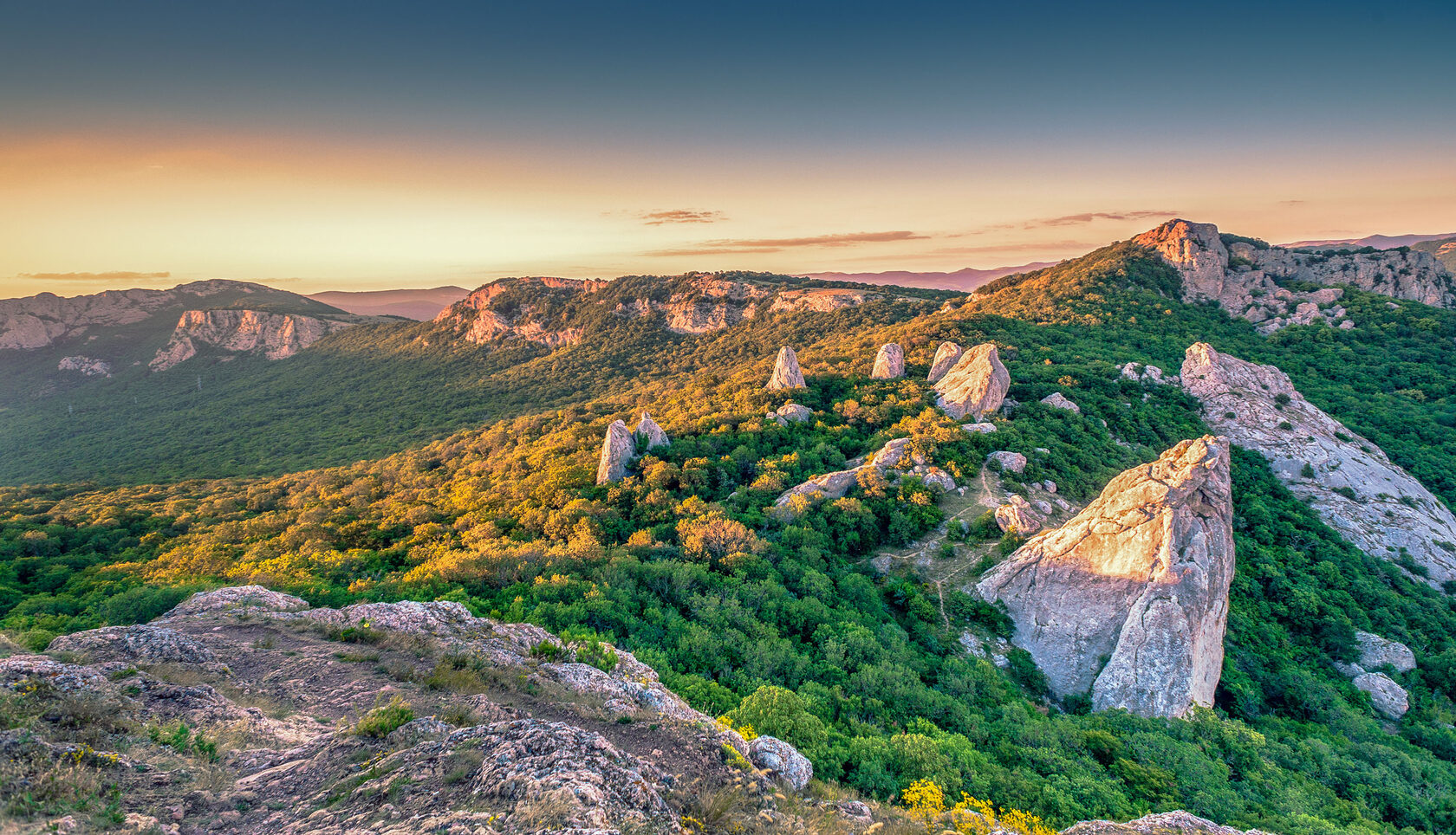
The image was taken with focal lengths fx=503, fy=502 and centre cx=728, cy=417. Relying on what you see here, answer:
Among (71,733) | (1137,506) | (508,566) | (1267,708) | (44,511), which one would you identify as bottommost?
(1267,708)

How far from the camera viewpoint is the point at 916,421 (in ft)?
122

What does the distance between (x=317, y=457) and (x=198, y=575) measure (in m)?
56.3

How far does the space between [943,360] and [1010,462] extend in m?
17.2

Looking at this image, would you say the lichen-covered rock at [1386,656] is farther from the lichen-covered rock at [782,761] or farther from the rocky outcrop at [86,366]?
the rocky outcrop at [86,366]

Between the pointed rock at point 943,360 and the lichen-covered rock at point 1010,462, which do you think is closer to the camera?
the lichen-covered rock at point 1010,462

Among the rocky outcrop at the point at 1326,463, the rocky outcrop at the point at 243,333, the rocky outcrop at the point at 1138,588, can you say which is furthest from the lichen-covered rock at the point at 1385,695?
the rocky outcrop at the point at 243,333

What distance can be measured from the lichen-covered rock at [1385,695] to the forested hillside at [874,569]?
50cm

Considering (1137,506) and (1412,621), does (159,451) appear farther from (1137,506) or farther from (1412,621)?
(1412,621)

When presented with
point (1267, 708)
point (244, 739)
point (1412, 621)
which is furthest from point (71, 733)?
point (1412, 621)

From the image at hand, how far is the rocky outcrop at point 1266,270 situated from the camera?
255ft

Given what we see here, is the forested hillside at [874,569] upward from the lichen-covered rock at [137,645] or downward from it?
downward

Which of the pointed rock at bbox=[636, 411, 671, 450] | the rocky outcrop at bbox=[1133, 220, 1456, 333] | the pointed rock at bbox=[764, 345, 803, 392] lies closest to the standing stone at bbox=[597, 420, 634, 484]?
the pointed rock at bbox=[636, 411, 671, 450]

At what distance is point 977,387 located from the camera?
38.7 m

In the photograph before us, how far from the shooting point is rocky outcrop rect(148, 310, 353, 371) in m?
154
